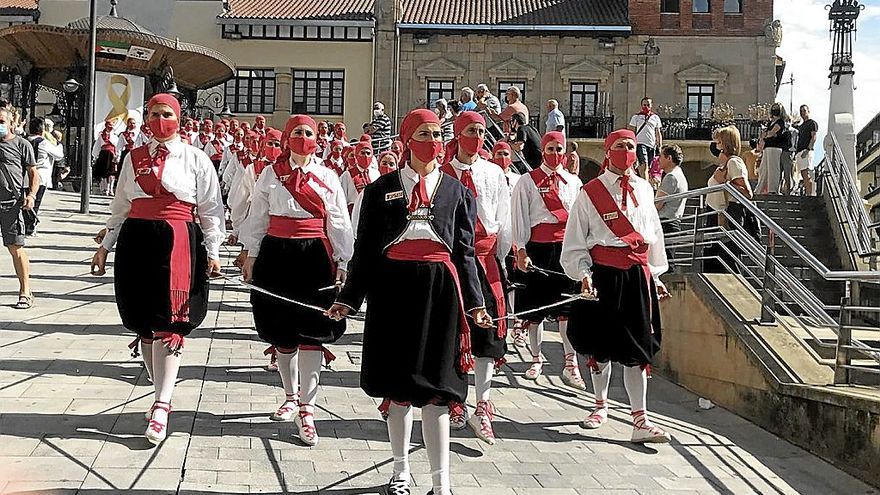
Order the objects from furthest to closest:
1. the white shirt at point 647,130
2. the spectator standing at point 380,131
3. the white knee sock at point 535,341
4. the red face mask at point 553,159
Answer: the spectator standing at point 380,131 < the white shirt at point 647,130 < the white knee sock at point 535,341 < the red face mask at point 553,159

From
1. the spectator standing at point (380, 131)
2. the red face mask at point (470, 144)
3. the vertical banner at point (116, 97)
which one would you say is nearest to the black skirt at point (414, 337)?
the red face mask at point (470, 144)

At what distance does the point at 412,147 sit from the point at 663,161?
671 cm

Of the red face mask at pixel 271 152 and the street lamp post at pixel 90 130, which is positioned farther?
the street lamp post at pixel 90 130

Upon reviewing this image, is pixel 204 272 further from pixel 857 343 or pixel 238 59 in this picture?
pixel 238 59

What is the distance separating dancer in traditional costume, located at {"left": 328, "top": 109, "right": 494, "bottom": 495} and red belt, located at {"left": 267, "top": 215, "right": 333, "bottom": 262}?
1386 mm

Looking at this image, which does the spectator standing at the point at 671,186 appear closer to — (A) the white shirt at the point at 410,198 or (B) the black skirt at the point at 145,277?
(A) the white shirt at the point at 410,198

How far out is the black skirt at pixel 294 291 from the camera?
6.59 m

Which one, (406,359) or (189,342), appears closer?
(406,359)

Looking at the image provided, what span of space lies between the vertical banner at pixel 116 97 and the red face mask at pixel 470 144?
2292cm

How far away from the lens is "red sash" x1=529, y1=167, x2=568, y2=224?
8656mm

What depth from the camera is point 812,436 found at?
7426 millimetres

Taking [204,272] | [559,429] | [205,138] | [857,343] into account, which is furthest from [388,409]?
[205,138]

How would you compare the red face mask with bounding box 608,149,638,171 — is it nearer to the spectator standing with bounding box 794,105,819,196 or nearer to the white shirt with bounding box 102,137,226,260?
the white shirt with bounding box 102,137,226,260

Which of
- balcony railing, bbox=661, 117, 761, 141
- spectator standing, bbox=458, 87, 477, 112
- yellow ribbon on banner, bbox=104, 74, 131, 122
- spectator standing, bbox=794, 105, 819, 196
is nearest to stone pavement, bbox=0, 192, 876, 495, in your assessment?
spectator standing, bbox=458, 87, 477, 112
